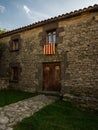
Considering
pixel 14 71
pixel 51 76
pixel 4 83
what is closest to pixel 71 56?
pixel 51 76

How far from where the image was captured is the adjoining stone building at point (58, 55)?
27.6ft

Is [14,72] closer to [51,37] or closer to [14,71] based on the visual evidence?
[14,71]

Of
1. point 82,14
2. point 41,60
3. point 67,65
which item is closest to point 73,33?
point 82,14

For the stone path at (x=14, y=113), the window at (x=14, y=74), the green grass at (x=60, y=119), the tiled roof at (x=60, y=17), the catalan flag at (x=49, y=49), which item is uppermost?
the tiled roof at (x=60, y=17)

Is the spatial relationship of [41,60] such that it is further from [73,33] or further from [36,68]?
[73,33]

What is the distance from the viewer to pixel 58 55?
31.6ft

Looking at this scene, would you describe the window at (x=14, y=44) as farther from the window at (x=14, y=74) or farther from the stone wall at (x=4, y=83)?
the stone wall at (x=4, y=83)

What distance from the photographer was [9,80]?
495 inches

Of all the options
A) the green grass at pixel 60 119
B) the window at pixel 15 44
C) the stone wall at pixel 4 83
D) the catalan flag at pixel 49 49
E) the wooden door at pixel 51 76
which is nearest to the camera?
the green grass at pixel 60 119

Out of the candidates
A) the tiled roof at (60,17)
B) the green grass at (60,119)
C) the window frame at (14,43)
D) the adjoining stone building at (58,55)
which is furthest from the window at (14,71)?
the green grass at (60,119)

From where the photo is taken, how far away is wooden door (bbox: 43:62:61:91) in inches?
382

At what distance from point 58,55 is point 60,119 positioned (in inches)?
186

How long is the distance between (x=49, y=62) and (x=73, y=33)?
95.2 inches

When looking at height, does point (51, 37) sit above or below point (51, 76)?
above
